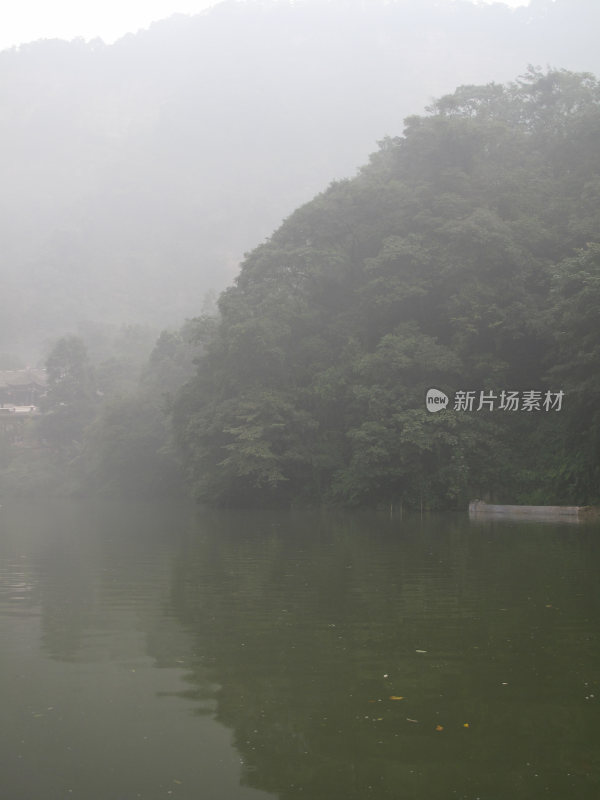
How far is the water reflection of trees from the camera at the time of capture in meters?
3.93

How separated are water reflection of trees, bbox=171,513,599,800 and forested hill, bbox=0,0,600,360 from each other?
7400 centimetres

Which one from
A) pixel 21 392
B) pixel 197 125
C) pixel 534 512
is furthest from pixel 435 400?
pixel 197 125

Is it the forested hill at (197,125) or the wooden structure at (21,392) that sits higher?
the forested hill at (197,125)

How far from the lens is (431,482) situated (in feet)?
81.5

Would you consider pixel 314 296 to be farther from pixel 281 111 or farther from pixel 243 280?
pixel 281 111

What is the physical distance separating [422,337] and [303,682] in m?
21.8

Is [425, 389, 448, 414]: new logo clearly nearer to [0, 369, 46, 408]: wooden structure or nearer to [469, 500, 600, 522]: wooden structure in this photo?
[469, 500, 600, 522]: wooden structure

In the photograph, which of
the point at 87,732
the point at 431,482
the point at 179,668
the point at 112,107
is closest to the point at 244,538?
the point at 431,482

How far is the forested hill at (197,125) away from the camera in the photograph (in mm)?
96312

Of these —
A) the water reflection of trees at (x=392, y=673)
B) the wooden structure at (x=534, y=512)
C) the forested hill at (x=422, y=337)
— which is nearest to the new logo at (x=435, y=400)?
the forested hill at (x=422, y=337)

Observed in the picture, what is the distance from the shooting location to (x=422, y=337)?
2636 centimetres

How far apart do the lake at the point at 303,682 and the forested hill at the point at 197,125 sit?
7418 centimetres

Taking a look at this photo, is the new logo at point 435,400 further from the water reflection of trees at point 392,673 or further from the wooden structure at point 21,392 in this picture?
the wooden structure at point 21,392

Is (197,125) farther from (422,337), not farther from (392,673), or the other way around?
(392,673)
